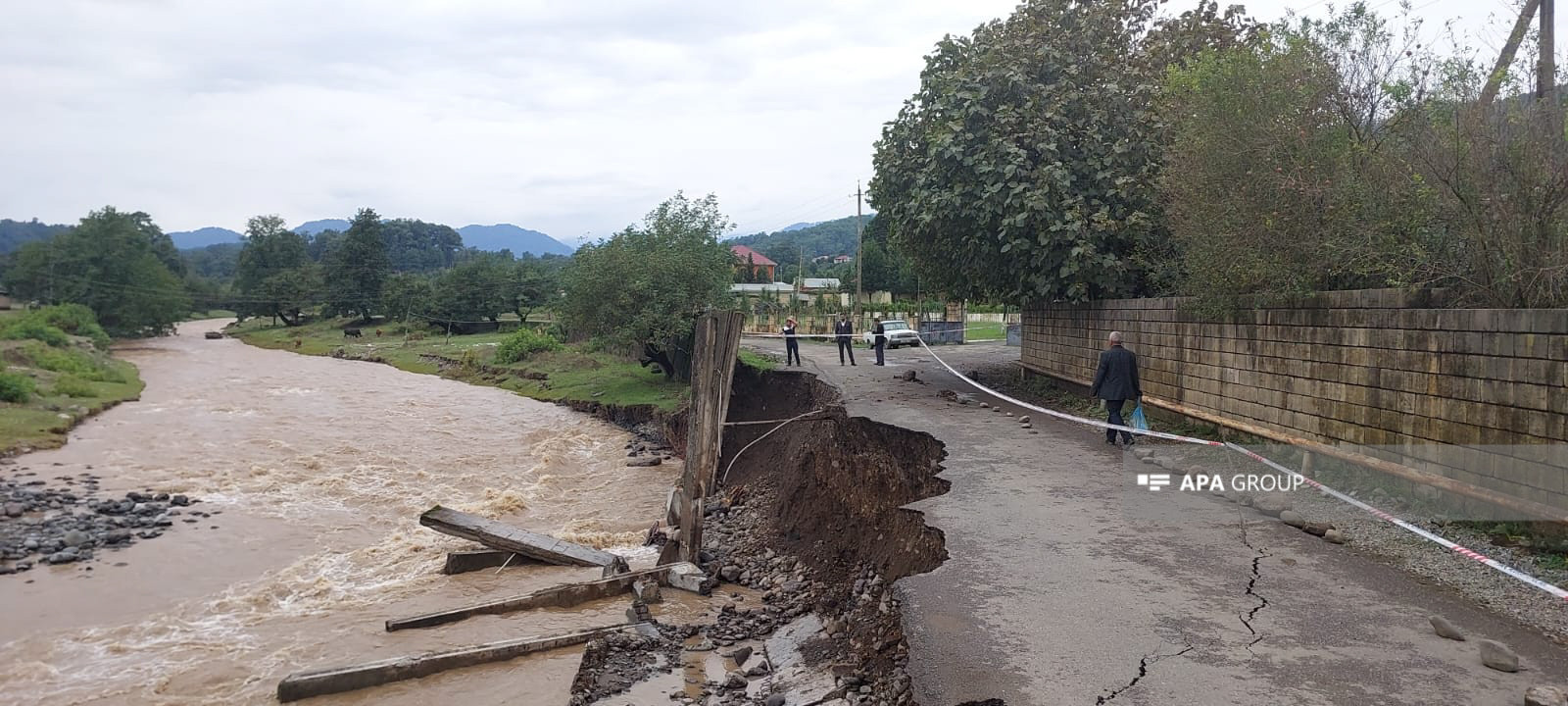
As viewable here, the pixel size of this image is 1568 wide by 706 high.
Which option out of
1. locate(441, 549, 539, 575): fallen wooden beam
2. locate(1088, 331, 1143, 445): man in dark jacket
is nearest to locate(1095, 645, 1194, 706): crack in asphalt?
locate(1088, 331, 1143, 445): man in dark jacket

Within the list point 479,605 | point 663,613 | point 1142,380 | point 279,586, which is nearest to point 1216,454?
point 1142,380

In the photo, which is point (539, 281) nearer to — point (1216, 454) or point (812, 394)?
point (812, 394)

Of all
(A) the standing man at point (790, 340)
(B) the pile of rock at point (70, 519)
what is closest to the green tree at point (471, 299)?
(A) the standing man at point (790, 340)

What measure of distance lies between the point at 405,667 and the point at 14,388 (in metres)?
23.9

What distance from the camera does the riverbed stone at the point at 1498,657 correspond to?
4.40 metres

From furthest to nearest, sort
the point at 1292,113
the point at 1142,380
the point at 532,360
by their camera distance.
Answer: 1. the point at 532,360
2. the point at 1142,380
3. the point at 1292,113

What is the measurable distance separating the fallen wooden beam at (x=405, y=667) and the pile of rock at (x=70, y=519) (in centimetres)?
739

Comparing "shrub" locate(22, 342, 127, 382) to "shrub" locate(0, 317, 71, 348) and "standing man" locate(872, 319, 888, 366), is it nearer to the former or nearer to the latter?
"shrub" locate(0, 317, 71, 348)

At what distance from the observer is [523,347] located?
3719 cm

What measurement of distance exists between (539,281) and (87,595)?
48.8m

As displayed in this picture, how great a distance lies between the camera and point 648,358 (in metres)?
26.3

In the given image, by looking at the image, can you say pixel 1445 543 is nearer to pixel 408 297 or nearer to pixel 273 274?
pixel 408 297

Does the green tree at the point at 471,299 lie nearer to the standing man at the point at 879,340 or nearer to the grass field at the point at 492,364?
the grass field at the point at 492,364

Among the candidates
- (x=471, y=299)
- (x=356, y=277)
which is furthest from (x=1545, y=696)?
(x=356, y=277)
